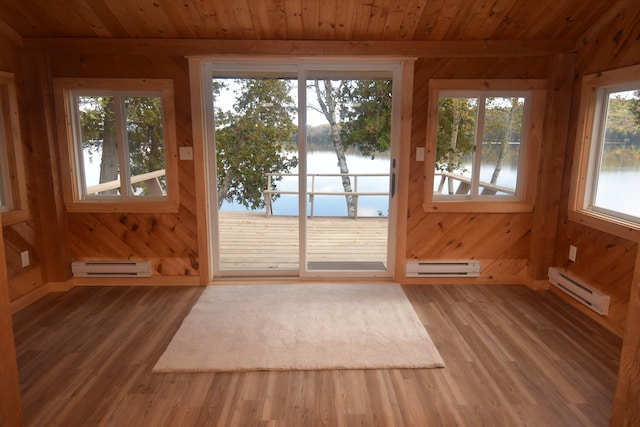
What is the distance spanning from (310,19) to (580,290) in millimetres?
3232

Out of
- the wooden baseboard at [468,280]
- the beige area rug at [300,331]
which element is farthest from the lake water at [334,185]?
the beige area rug at [300,331]

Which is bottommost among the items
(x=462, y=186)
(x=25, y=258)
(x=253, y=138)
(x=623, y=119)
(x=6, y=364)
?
(x=25, y=258)

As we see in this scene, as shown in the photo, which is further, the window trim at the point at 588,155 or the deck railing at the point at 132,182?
the deck railing at the point at 132,182

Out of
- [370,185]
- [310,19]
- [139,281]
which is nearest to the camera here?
[310,19]

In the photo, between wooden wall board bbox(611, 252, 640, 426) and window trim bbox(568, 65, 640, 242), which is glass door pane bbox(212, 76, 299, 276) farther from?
wooden wall board bbox(611, 252, 640, 426)

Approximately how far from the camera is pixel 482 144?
389cm

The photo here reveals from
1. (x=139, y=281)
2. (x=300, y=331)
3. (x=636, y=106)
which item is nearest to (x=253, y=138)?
(x=139, y=281)

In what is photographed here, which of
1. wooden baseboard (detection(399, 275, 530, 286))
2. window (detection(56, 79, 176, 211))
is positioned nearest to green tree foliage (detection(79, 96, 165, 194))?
window (detection(56, 79, 176, 211))

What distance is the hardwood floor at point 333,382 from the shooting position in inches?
83.1

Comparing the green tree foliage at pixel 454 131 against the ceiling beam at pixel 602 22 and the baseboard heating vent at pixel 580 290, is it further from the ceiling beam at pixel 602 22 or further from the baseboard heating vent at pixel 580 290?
the baseboard heating vent at pixel 580 290

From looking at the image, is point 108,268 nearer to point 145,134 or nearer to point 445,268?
point 145,134

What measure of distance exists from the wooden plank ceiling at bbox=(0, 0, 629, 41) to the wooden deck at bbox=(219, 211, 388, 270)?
92.7 inches

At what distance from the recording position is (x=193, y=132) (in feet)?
12.3

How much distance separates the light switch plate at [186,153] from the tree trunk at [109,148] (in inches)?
26.1
